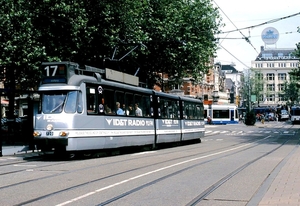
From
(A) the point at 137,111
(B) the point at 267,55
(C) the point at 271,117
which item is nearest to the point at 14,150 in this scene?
(A) the point at 137,111

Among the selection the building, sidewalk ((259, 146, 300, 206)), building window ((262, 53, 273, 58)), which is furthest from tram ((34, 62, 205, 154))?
building window ((262, 53, 273, 58))

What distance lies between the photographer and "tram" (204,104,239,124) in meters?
79.2

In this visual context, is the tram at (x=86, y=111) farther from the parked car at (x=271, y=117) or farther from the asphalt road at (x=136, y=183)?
the parked car at (x=271, y=117)

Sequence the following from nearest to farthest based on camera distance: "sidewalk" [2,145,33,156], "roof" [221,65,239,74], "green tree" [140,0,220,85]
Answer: "sidewalk" [2,145,33,156]
"green tree" [140,0,220,85]
"roof" [221,65,239,74]

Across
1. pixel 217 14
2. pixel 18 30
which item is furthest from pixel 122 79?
pixel 217 14

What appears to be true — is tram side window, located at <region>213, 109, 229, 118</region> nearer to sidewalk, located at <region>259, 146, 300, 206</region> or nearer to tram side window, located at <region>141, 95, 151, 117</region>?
tram side window, located at <region>141, 95, 151, 117</region>

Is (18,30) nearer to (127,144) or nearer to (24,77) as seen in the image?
(24,77)

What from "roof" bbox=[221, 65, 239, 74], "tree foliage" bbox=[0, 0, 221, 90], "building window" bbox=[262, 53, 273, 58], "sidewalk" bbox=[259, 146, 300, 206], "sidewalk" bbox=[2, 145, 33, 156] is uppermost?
"building window" bbox=[262, 53, 273, 58]

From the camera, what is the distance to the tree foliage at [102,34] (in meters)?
25.9

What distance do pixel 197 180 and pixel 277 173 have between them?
2.53 meters

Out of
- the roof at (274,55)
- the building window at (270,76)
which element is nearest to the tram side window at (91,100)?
the building window at (270,76)

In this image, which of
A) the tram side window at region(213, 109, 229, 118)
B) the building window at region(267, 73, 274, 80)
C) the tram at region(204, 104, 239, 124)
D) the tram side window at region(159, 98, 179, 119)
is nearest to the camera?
the tram side window at region(159, 98, 179, 119)

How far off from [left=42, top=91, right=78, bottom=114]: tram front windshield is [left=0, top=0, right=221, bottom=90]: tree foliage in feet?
26.1

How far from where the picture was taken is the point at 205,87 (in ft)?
360
